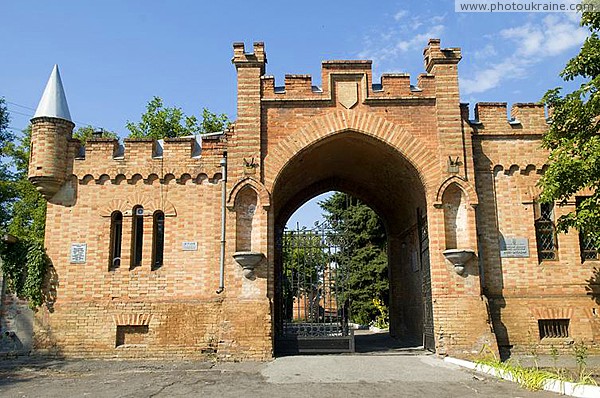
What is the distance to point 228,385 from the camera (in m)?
9.44

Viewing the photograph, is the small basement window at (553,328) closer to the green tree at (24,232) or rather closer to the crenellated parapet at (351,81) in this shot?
the crenellated parapet at (351,81)

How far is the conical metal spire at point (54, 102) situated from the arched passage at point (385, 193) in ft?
20.0

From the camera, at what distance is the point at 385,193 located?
17.2m

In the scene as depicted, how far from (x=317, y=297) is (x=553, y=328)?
19.8 ft

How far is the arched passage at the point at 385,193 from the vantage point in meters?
13.9

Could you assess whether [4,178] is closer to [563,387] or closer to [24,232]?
[24,232]

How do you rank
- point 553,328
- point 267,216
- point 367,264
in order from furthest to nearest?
point 367,264, point 267,216, point 553,328

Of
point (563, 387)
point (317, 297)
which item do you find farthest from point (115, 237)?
point (563, 387)

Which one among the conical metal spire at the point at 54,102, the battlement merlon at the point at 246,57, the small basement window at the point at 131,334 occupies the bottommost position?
the small basement window at the point at 131,334

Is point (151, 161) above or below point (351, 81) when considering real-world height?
below

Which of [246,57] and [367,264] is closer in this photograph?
[246,57]

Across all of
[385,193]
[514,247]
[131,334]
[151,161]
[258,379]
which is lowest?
[258,379]

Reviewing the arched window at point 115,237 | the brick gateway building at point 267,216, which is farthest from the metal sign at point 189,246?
the arched window at point 115,237

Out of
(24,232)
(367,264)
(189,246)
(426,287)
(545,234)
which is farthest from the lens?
(367,264)
